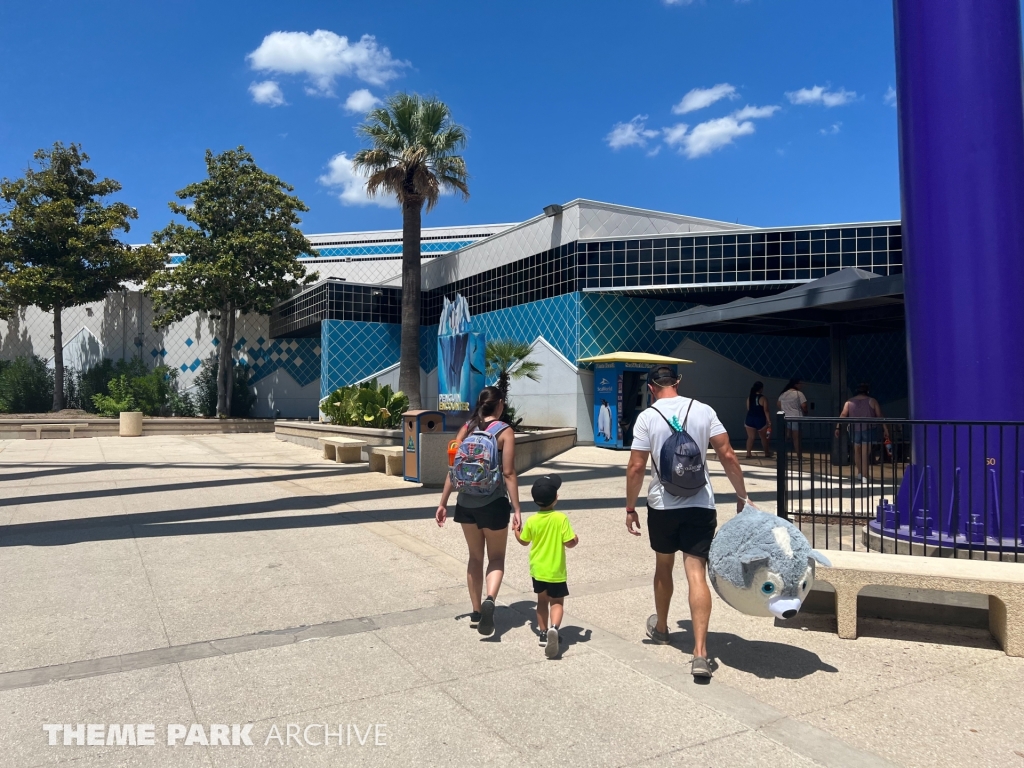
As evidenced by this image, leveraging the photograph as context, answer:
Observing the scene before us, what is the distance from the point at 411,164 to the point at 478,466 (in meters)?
17.4

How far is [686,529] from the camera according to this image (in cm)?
438

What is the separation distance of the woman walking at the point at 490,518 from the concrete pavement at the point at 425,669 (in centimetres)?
27

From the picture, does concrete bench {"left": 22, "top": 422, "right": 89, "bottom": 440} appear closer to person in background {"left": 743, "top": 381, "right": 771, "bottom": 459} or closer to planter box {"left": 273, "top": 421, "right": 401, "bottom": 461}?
planter box {"left": 273, "top": 421, "right": 401, "bottom": 461}

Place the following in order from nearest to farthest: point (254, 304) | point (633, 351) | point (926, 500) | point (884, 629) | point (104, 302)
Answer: point (884, 629)
point (926, 500)
point (633, 351)
point (254, 304)
point (104, 302)

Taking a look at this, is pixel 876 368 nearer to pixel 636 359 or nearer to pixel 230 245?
pixel 636 359

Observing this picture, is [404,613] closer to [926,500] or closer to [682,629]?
[682,629]

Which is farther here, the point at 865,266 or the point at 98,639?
the point at 865,266

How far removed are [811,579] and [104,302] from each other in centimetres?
3423

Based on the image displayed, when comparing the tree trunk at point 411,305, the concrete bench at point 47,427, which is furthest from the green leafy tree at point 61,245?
the tree trunk at point 411,305

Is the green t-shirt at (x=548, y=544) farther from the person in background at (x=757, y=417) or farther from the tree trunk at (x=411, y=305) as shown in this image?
the tree trunk at (x=411, y=305)

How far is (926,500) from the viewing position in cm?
611

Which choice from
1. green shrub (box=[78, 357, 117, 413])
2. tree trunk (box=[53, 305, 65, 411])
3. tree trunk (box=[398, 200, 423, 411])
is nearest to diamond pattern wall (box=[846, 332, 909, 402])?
tree trunk (box=[398, 200, 423, 411])

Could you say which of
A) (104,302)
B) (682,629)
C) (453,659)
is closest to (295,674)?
(453,659)

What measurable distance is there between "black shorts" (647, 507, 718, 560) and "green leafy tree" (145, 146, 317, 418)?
81.8 feet
